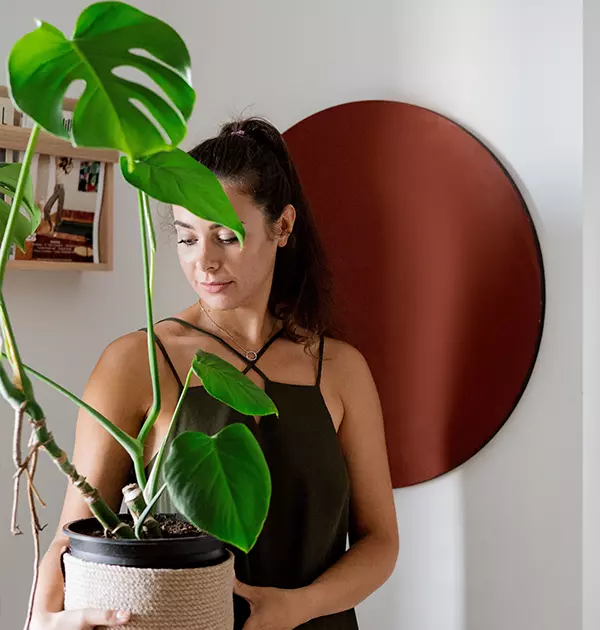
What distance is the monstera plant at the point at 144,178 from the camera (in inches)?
27.9

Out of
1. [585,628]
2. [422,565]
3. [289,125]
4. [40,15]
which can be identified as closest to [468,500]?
[422,565]

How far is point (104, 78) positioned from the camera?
2.35 feet

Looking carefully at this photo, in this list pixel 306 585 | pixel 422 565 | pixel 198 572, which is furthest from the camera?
pixel 422 565

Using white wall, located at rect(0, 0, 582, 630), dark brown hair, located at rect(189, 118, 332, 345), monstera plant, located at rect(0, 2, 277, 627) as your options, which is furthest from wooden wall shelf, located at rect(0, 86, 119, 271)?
monstera plant, located at rect(0, 2, 277, 627)

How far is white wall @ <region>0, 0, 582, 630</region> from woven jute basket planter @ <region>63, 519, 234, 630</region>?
3.08 ft

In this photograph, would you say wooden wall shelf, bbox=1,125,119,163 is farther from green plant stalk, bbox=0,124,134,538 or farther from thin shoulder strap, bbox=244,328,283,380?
green plant stalk, bbox=0,124,134,538

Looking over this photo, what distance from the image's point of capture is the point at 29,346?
1.91 m

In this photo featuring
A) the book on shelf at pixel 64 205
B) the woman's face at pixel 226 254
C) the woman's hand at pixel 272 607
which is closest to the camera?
the woman's hand at pixel 272 607

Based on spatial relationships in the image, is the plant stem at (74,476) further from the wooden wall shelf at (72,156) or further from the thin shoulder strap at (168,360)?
the wooden wall shelf at (72,156)

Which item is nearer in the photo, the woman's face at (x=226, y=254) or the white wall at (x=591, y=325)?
the woman's face at (x=226, y=254)

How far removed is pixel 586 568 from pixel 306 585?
0.51 meters

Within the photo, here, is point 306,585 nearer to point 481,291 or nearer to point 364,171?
point 481,291

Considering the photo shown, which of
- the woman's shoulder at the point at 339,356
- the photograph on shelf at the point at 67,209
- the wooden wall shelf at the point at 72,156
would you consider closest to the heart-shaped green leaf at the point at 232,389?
the woman's shoulder at the point at 339,356

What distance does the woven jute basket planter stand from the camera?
0.88 meters
